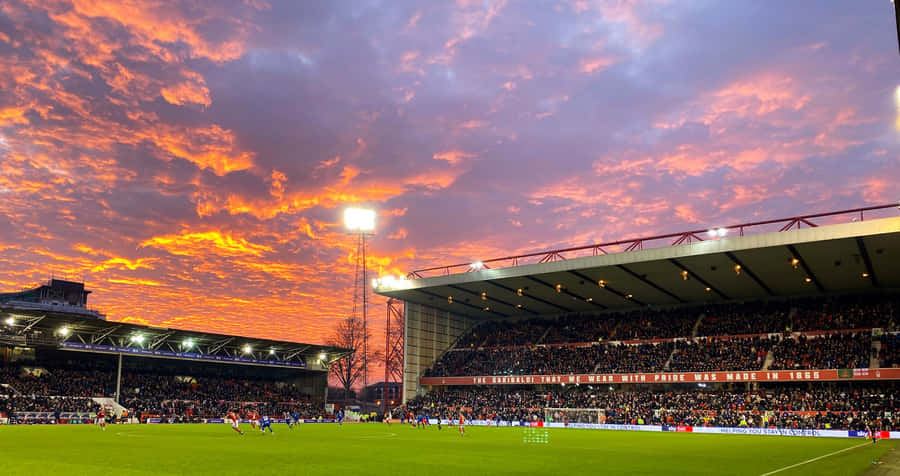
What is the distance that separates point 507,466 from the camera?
21375mm

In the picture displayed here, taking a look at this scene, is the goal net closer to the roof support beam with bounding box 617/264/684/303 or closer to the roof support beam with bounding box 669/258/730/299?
the roof support beam with bounding box 617/264/684/303

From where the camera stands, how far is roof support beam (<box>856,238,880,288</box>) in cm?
4970

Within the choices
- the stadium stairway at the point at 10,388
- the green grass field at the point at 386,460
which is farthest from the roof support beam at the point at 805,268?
the stadium stairway at the point at 10,388

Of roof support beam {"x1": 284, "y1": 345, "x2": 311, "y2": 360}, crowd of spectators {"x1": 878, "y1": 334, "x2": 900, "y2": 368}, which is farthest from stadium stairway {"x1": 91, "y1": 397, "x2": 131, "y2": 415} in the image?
crowd of spectators {"x1": 878, "y1": 334, "x2": 900, "y2": 368}

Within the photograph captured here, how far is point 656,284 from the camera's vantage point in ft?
218

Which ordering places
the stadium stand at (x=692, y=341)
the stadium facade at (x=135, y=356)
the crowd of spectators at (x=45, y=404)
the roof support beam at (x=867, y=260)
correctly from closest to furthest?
the roof support beam at (x=867, y=260)
the crowd of spectators at (x=45, y=404)
the stadium facade at (x=135, y=356)
the stadium stand at (x=692, y=341)

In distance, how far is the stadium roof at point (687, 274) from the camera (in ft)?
166

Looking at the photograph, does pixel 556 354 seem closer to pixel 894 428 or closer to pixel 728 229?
pixel 728 229

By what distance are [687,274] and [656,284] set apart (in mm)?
4960

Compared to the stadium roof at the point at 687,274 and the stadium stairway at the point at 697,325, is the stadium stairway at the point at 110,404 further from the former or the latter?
the stadium stairway at the point at 697,325

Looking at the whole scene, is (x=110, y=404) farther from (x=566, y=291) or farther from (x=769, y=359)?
(x=769, y=359)

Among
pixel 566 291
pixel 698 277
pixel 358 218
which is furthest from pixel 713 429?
pixel 358 218

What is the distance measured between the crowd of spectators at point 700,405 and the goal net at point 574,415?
231 mm

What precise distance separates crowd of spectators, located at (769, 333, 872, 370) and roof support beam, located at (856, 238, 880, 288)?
5.36 m
